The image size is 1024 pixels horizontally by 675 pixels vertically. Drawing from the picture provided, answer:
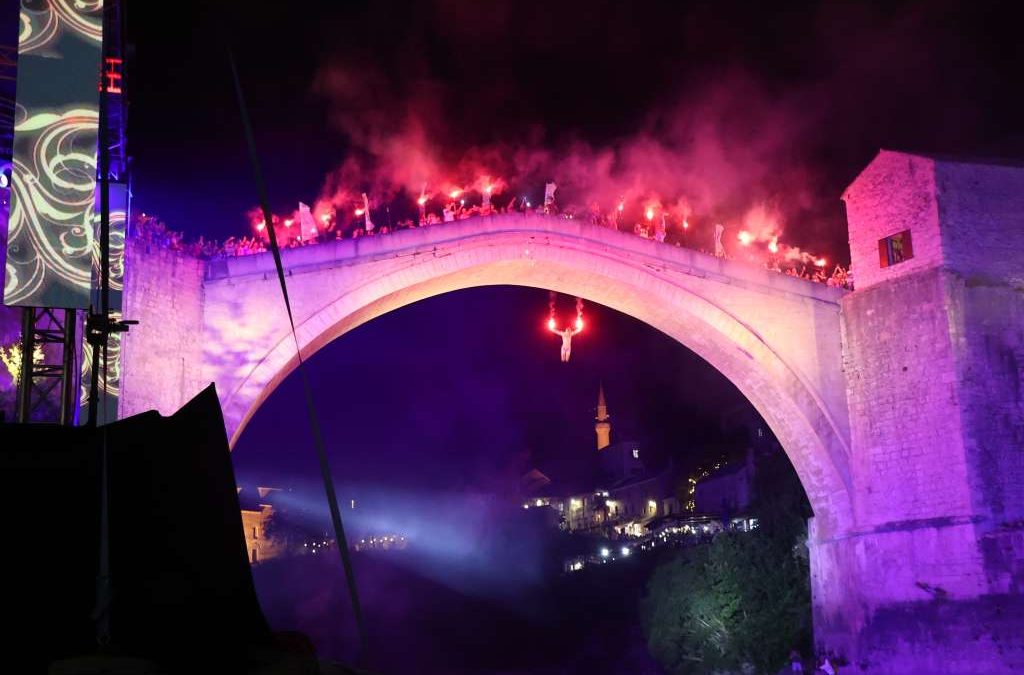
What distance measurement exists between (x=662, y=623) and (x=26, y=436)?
75.6ft

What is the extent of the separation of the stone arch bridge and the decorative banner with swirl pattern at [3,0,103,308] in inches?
186

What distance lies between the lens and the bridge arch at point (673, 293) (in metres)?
18.7

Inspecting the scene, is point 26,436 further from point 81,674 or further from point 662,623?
point 662,623

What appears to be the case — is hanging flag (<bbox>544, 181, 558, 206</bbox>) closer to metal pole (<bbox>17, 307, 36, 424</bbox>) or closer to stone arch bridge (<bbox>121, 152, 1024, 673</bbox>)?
stone arch bridge (<bbox>121, 152, 1024, 673</bbox>)

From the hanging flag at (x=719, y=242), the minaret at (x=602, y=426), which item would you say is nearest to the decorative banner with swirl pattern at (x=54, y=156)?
the hanging flag at (x=719, y=242)

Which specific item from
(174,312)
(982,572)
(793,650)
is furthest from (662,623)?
(174,312)

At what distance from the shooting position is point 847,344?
66.8ft

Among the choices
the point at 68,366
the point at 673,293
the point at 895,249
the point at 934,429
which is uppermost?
the point at 895,249

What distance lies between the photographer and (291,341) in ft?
57.4

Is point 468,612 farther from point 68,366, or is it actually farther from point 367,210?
point 68,366

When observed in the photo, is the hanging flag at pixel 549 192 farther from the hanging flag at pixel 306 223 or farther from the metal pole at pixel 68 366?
the metal pole at pixel 68 366

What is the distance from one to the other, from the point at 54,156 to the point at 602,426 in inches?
1885

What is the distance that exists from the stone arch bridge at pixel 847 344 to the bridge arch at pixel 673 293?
4cm

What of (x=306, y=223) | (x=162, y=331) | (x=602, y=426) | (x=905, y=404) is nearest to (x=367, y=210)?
(x=306, y=223)
